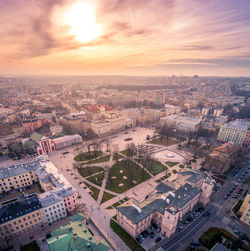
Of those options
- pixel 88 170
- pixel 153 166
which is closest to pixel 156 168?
pixel 153 166

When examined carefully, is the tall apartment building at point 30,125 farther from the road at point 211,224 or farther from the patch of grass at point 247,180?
the patch of grass at point 247,180

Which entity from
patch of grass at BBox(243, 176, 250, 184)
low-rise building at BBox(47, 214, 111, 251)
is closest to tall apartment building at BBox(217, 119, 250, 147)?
patch of grass at BBox(243, 176, 250, 184)

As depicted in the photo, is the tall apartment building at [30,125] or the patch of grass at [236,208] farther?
the tall apartment building at [30,125]

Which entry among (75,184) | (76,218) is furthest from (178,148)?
(76,218)

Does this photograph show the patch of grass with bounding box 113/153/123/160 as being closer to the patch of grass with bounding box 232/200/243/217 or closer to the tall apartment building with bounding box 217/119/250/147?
the patch of grass with bounding box 232/200/243/217

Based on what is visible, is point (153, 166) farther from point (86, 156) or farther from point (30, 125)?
point (30, 125)

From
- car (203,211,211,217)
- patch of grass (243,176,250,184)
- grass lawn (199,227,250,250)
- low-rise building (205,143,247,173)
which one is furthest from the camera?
low-rise building (205,143,247,173)

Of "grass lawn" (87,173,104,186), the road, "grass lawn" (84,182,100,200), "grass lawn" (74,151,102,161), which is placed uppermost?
"grass lawn" (74,151,102,161)

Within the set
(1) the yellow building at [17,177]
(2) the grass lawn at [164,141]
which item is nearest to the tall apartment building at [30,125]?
(1) the yellow building at [17,177]
